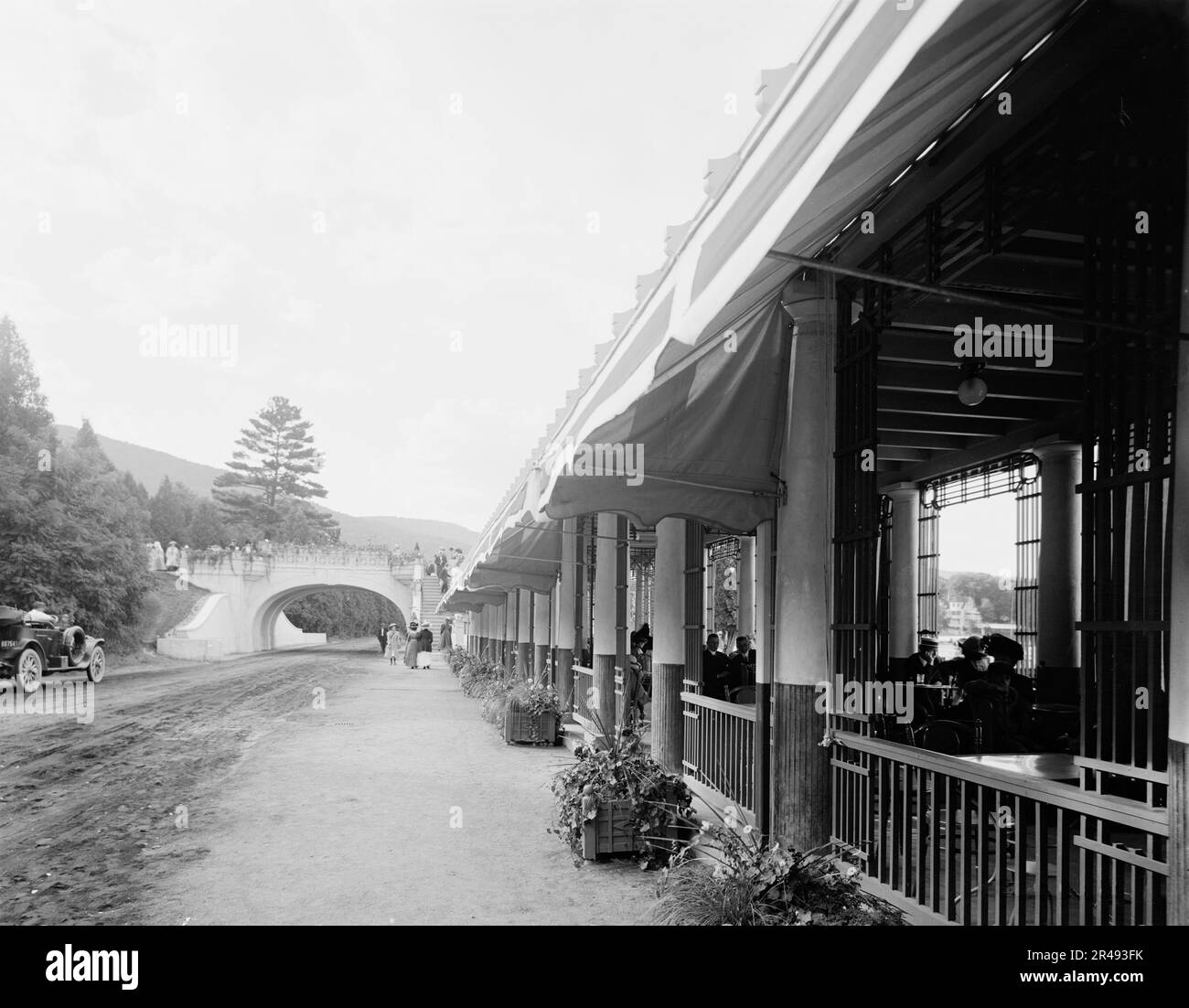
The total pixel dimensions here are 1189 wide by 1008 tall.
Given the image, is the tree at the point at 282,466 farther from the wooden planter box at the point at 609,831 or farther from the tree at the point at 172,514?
the wooden planter box at the point at 609,831

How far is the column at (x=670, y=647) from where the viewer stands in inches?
361

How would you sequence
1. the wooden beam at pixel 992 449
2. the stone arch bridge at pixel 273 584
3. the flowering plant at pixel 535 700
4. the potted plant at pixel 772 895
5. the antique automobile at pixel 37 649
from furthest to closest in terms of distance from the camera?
the stone arch bridge at pixel 273 584 → the antique automobile at pixel 37 649 → the flowering plant at pixel 535 700 → the wooden beam at pixel 992 449 → the potted plant at pixel 772 895

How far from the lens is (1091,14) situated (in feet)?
11.7

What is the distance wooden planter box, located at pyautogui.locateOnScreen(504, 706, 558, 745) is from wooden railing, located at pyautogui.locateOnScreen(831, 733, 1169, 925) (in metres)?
8.30

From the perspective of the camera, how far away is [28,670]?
1958cm

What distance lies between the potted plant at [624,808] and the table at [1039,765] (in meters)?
2.07

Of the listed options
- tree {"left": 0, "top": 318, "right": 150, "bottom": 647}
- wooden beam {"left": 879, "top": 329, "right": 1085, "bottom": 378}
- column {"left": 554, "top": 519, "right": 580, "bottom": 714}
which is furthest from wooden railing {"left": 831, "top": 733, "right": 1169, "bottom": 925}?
tree {"left": 0, "top": 318, "right": 150, "bottom": 647}

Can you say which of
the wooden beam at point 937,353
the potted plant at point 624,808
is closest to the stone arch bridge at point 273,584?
the wooden beam at point 937,353

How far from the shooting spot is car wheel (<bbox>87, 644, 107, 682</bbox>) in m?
22.8

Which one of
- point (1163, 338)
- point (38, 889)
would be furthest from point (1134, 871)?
point (38, 889)

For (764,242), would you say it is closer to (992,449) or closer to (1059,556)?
(1059,556)
